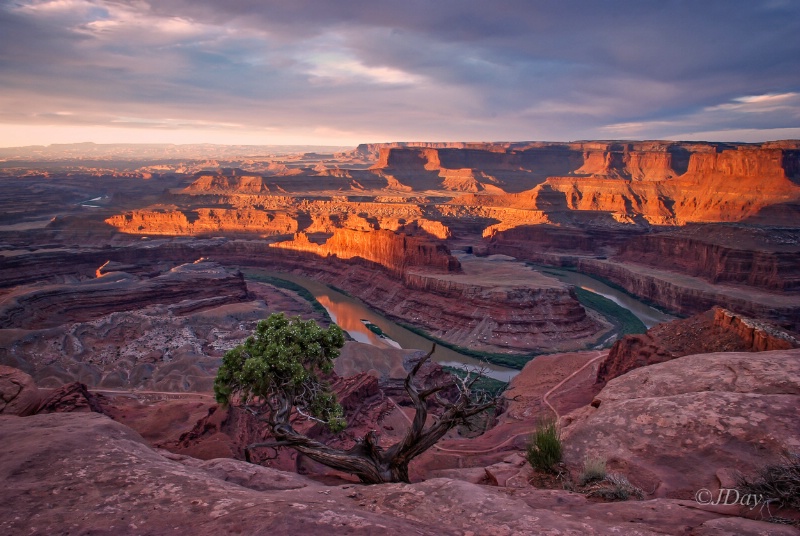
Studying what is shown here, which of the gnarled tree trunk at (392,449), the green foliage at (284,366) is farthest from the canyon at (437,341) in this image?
the green foliage at (284,366)

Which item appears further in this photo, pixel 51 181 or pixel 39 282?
pixel 51 181

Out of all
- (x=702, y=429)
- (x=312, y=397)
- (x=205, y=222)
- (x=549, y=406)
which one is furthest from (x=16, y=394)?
(x=205, y=222)

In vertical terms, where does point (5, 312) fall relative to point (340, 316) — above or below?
above

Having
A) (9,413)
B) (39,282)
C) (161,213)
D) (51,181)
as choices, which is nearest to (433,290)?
(9,413)

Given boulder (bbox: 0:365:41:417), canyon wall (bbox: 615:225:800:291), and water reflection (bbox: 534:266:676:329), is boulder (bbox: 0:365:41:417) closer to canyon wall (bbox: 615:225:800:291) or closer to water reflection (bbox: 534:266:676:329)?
water reflection (bbox: 534:266:676:329)

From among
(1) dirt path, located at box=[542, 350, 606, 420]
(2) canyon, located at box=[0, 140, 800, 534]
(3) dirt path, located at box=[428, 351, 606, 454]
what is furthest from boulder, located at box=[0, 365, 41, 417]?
(1) dirt path, located at box=[542, 350, 606, 420]

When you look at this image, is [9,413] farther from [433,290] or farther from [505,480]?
[433,290]

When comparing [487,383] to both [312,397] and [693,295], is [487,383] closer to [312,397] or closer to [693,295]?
[312,397]
